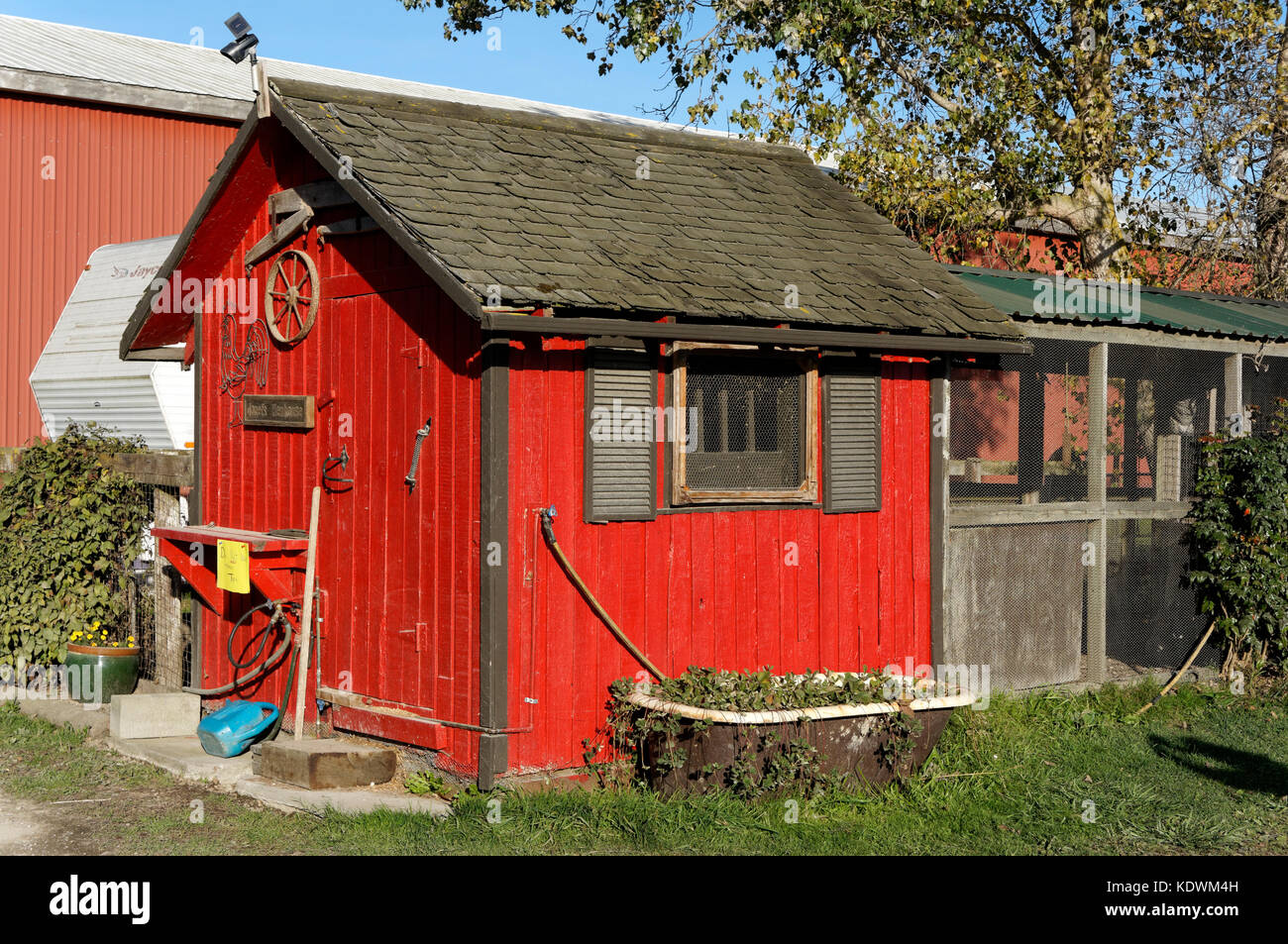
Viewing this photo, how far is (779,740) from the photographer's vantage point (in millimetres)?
7316

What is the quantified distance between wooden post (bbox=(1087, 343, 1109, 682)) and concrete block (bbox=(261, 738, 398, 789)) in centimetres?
531

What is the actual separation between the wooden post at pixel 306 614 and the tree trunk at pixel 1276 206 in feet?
39.4

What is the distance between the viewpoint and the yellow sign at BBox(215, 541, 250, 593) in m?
8.61

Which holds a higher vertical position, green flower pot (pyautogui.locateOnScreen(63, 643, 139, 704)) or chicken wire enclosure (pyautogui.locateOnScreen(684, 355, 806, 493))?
chicken wire enclosure (pyautogui.locateOnScreen(684, 355, 806, 493))

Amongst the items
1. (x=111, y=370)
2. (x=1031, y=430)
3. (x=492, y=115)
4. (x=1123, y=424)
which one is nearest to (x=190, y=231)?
(x=492, y=115)

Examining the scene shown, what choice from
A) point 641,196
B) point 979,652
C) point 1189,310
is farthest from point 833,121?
point 979,652

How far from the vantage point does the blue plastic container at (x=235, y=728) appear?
870 cm

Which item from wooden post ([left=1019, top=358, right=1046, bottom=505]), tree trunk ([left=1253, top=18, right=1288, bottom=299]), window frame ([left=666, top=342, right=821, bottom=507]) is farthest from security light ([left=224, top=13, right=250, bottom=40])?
tree trunk ([left=1253, top=18, right=1288, bottom=299])

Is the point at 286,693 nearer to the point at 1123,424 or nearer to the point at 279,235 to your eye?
the point at 279,235

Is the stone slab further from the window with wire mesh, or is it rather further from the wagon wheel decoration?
the wagon wheel decoration

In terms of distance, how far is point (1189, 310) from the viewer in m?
11.7

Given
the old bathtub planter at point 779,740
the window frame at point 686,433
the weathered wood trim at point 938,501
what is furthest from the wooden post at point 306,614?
the weathered wood trim at point 938,501

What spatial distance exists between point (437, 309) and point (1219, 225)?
1201cm
